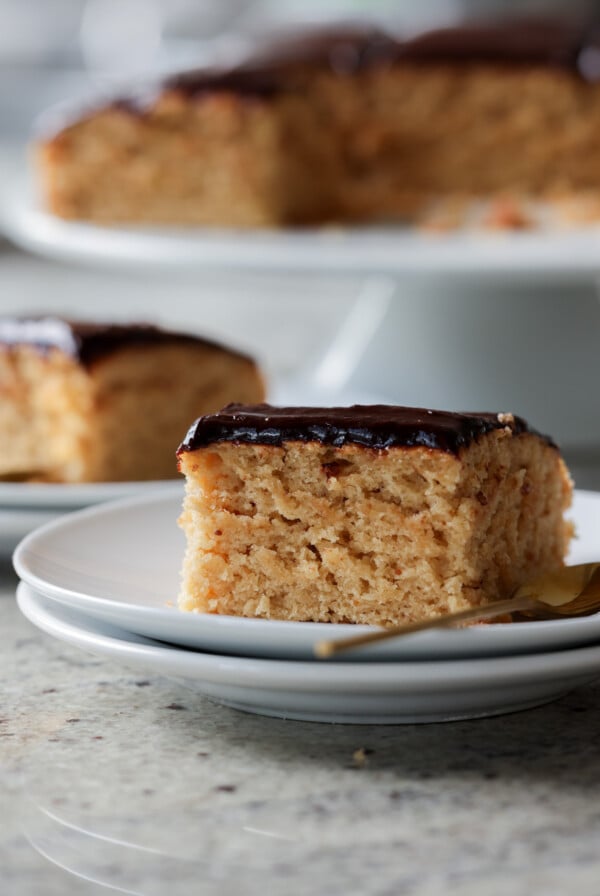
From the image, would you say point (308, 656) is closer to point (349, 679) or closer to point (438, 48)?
point (349, 679)

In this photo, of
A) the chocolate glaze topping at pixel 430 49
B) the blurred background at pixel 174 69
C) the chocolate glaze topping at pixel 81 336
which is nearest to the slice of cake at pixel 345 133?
the chocolate glaze topping at pixel 430 49

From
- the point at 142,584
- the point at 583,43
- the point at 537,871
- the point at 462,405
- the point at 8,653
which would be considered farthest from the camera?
the point at 583,43

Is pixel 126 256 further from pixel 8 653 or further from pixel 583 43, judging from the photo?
pixel 583 43

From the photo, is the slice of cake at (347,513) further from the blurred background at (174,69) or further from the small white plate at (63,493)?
the blurred background at (174,69)

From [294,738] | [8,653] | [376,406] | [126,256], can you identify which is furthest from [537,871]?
[126,256]

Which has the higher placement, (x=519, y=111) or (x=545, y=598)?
(x=519, y=111)

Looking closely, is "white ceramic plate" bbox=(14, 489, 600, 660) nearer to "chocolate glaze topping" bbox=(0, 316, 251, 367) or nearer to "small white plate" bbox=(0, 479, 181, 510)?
"small white plate" bbox=(0, 479, 181, 510)

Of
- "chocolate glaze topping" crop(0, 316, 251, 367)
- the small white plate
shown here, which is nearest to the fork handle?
the small white plate
